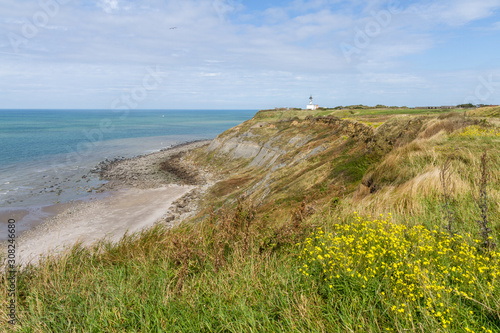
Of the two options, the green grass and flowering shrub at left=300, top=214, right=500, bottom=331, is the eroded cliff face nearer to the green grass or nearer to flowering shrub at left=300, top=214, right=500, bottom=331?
the green grass

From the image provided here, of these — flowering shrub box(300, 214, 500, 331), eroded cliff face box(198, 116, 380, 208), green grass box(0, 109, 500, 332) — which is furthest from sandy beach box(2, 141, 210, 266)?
flowering shrub box(300, 214, 500, 331)

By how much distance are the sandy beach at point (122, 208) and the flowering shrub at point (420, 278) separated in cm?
1125

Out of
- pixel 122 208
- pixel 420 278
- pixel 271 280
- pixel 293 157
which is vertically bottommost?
pixel 122 208

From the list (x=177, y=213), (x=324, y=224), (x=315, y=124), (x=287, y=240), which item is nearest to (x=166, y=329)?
(x=287, y=240)

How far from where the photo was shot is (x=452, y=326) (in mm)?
3225

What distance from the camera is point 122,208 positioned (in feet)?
95.1

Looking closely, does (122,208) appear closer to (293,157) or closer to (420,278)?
(293,157)

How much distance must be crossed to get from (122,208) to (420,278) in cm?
3010

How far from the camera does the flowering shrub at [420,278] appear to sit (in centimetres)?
332

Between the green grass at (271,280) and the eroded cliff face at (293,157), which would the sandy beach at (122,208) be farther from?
the green grass at (271,280)

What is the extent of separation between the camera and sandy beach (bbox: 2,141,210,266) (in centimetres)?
2111

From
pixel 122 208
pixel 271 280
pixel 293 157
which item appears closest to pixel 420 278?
pixel 271 280

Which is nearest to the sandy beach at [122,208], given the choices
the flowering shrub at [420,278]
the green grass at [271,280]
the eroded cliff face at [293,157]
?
the eroded cliff face at [293,157]

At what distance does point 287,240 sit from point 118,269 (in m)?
3.44
